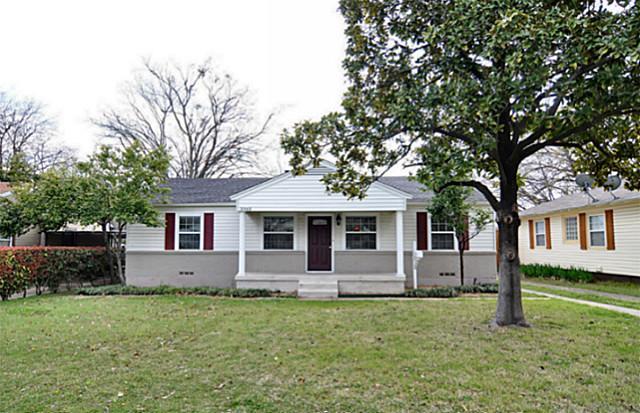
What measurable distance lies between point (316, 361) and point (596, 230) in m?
13.1

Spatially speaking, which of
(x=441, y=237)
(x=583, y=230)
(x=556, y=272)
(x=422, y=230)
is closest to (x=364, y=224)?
(x=422, y=230)

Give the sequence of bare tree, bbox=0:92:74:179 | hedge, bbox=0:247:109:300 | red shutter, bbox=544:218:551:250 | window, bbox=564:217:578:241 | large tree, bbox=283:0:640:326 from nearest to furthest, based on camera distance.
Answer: large tree, bbox=283:0:640:326
hedge, bbox=0:247:109:300
window, bbox=564:217:578:241
red shutter, bbox=544:218:551:250
bare tree, bbox=0:92:74:179

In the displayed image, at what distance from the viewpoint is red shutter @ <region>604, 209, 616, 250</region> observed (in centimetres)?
1219

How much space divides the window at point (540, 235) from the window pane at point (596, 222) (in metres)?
3.00

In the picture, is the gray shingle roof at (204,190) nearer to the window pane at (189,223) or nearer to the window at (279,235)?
the window pane at (189,223)

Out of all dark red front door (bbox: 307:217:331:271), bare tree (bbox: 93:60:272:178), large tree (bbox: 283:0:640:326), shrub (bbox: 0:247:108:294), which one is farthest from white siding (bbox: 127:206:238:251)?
bare tree (bbox: 93:60:272:178)

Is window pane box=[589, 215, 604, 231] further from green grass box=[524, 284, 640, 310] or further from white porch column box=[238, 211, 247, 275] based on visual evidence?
white porch column box=[238, 211, 247, 275]

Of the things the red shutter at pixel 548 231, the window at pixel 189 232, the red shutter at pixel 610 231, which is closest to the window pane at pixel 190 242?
the window at pixel 189 232

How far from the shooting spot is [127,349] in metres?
5.31

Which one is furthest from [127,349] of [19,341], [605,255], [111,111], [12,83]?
[12,83]

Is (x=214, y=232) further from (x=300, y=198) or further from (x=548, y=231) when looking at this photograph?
(x=548, y=231)

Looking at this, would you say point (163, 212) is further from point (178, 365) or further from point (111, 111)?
point (111, 111)

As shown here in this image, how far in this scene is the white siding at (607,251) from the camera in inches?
451

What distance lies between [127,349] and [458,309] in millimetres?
6524
